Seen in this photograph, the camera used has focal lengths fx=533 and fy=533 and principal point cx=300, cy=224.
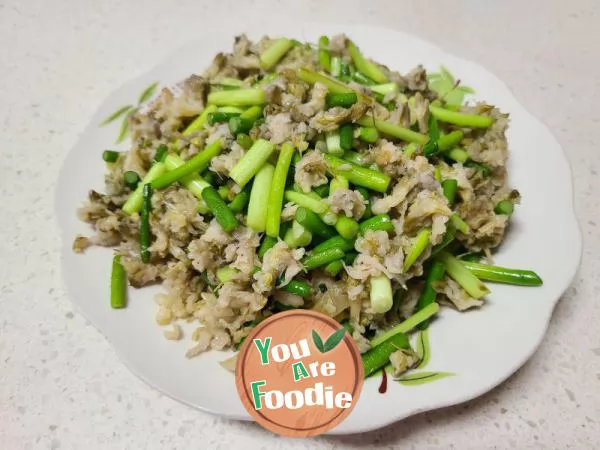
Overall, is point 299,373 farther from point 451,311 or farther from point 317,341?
point 451,311

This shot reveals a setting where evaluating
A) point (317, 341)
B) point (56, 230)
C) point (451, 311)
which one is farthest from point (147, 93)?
point (451, 311)

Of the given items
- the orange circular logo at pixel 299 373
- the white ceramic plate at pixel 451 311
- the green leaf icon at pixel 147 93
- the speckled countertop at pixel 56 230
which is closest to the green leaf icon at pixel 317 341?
the orange circular logo at pixel 299 373

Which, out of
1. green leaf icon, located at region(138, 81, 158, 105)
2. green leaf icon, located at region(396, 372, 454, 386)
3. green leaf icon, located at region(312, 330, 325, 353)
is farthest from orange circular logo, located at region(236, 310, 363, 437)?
green leaf icon, located at region(138, 81, 158, 105)

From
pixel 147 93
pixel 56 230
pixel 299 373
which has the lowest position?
pixel 56 230

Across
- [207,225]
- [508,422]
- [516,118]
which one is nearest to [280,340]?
[207,225]

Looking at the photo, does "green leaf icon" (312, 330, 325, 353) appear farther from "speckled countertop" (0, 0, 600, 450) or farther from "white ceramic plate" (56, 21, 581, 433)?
"speckled countertop" (0, 0, 600, 450)

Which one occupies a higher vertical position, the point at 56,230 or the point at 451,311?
the point at 451,311
